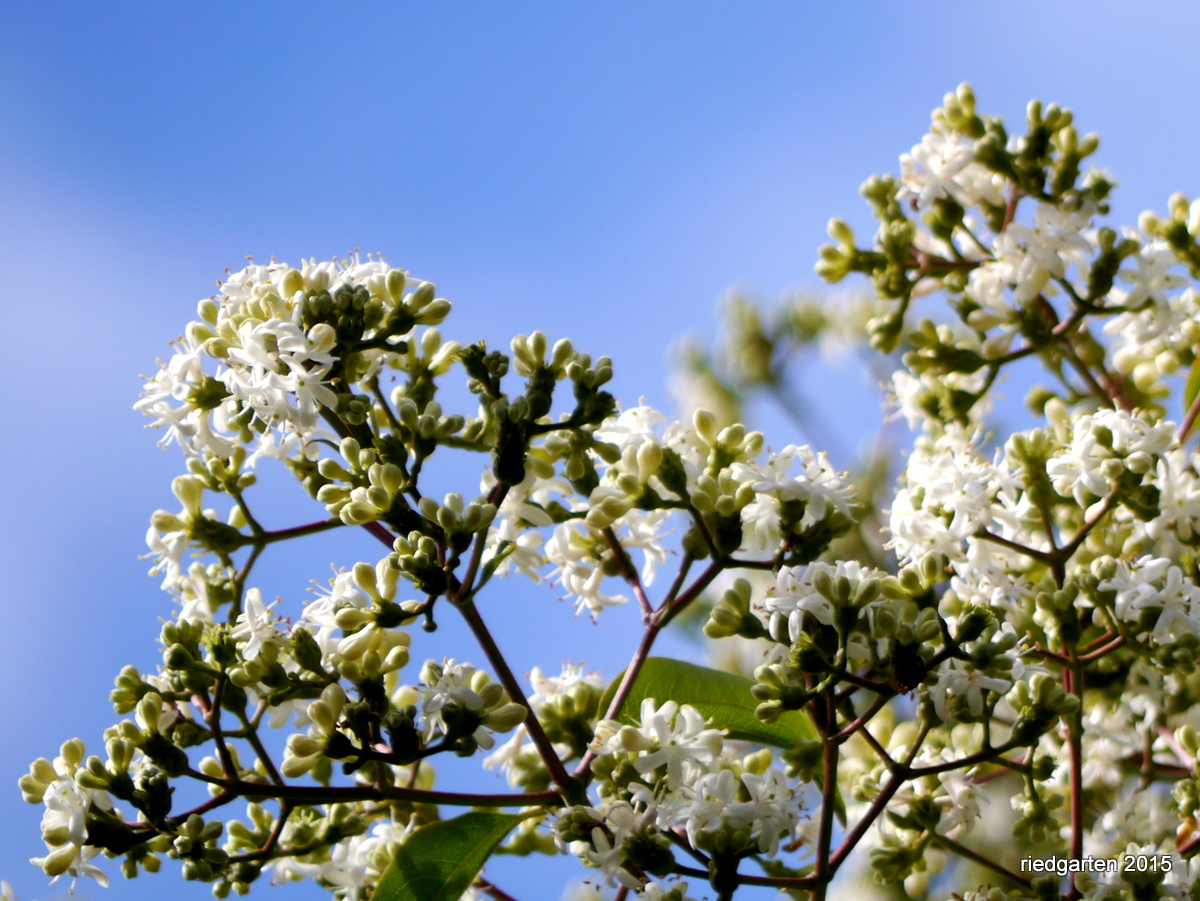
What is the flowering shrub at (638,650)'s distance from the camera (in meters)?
2.01

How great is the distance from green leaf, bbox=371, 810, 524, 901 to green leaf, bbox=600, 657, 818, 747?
37 centimetres

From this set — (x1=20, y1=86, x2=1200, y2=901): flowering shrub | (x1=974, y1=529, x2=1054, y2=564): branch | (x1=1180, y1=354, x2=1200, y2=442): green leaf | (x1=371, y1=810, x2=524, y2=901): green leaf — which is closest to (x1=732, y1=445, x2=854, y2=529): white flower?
(x1=20, y1=86, x2=1200, y2=901): flowering shrub

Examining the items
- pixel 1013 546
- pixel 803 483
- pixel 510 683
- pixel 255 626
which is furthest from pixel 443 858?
pixel 1013 546

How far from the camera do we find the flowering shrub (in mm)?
2012

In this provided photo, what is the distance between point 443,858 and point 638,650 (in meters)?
0.53

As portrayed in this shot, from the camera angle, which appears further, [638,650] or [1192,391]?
[1192,391]

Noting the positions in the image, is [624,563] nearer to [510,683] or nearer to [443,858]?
[510,683]

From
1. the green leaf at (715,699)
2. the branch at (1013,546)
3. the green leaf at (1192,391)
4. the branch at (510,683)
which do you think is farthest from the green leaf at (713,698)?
the green leaf at (1192,391)

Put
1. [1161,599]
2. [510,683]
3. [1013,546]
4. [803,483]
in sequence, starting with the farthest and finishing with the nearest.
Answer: [1013,546] → [1161,599] → [803,483] → [510,683]

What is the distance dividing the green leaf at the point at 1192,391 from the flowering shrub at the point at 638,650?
0.5 inches

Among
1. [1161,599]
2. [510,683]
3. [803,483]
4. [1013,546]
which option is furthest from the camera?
[1013,546]

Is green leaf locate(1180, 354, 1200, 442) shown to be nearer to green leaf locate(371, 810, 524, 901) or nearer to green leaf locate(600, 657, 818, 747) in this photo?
green leaf locate(600, 657, 818, 747)

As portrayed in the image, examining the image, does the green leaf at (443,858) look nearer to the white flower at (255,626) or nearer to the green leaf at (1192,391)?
the white flower at (255,626)

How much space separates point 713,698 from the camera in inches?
93.8
